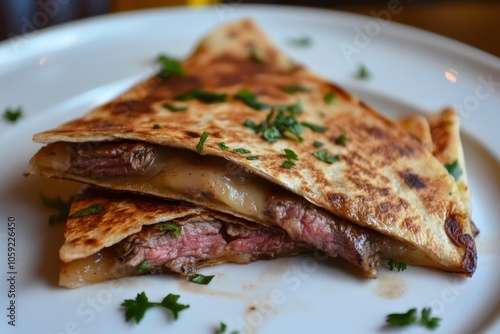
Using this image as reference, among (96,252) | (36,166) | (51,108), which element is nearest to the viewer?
(96,252)

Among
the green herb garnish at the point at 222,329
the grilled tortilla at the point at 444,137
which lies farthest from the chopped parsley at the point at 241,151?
the grilled tortilla at the point at 444,137

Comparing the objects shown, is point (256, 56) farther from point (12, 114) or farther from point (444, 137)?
point (12, 114)

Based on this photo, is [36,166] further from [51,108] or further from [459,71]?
[459,71]

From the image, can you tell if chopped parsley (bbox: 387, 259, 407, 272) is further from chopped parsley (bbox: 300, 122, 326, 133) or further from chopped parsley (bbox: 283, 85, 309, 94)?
chopped parsley (bbox: 283, 85, 309, 94)

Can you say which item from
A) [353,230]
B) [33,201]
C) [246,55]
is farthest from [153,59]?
[353,230]

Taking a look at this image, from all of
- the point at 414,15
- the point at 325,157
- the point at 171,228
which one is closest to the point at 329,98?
the point at 325,157

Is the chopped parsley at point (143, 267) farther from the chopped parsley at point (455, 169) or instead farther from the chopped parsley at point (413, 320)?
the chopped parsley at point (455, 169)

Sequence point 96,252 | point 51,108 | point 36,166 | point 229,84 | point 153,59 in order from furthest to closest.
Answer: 1. point 153,59
2. point 51,108
3. point 229,84
4. point 36,166
5. point 96,252

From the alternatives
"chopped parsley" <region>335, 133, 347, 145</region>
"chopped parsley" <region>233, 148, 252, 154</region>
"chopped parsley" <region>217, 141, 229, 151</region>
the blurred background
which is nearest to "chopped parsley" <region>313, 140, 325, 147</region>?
"chopped parsley" <region>335, 133, 347, 145</region>
